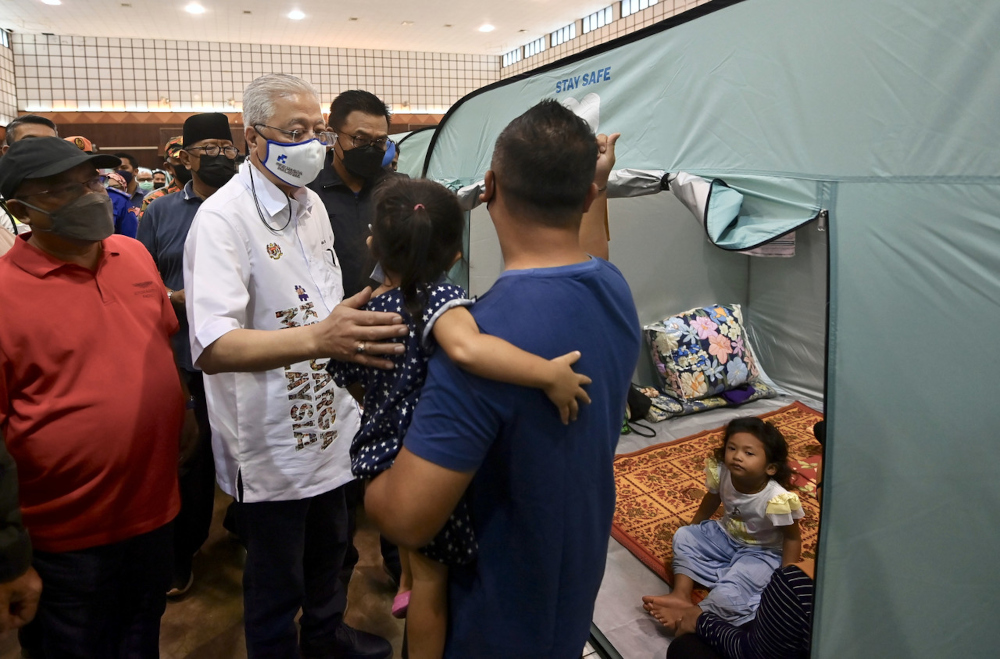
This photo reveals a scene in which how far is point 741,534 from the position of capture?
2178 millimetres

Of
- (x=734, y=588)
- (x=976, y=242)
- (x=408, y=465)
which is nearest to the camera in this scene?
(x=408, y=465)

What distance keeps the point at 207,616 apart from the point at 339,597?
650mm

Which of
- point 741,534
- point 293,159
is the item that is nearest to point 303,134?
point 293,159

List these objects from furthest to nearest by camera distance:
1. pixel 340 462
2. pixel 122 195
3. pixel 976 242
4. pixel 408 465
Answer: pixel 122 195, pixel 340 462, pixel 976 242, pixel 408 465

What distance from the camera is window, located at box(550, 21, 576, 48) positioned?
26.8 ft

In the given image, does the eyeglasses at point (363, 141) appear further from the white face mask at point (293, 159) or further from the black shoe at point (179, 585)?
the black shoe at point (179, 585)

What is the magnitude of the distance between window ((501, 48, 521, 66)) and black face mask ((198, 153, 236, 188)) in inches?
315

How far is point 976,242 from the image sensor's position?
1.10 m

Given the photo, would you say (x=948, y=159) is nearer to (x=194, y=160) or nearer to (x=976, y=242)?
(x=976, y=242)

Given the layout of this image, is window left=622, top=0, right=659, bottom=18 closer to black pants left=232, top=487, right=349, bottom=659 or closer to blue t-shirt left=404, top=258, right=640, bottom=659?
black pants left=232, top=487, right=349, bottom=659

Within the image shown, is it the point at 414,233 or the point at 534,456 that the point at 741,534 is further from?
the point at 414,233

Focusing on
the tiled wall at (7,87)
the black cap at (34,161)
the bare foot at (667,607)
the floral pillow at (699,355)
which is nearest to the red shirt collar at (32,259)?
the black cap at (34,161)

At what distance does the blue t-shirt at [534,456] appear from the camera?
0.73m

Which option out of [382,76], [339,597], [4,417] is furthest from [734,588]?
[382,76]
